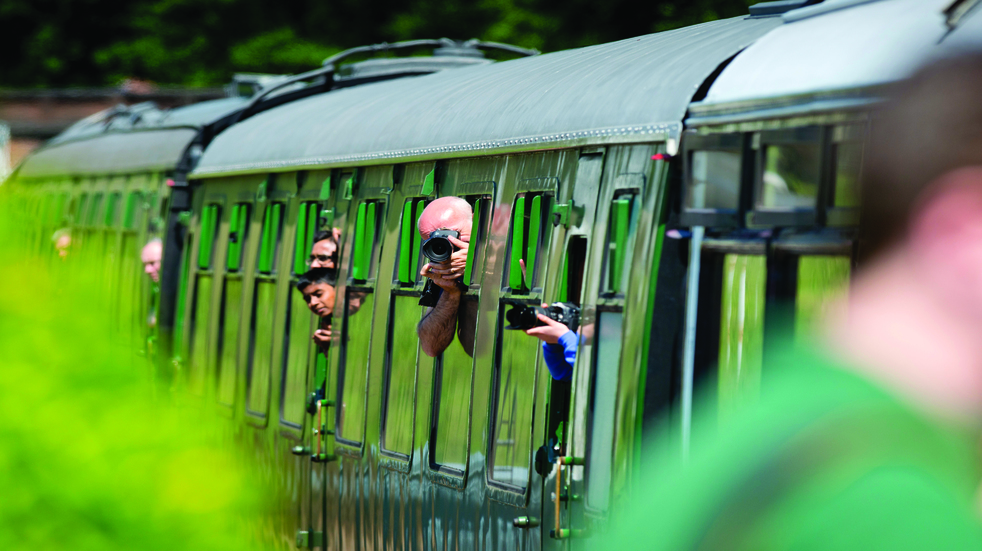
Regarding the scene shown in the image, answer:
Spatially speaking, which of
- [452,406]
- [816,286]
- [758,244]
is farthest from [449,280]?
[816,286]

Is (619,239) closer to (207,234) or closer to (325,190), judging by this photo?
(325,190)

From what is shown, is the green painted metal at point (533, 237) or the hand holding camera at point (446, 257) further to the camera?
the hand holding camera at point (446, 257)

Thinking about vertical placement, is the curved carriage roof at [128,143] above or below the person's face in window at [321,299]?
above

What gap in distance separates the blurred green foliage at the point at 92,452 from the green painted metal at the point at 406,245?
17.7ft

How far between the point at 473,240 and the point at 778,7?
6.17ft

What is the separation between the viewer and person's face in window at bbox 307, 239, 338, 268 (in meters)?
8.36

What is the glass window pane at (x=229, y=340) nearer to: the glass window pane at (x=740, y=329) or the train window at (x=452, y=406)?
the train window at (x=452, y=406)

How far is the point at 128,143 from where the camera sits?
1520 centimetres

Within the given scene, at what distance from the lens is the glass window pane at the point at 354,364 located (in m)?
7.70

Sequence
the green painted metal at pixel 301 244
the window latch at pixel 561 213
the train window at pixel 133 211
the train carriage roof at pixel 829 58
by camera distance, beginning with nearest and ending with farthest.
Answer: the train carriage roof at pixel 829 58, the window latch at pixel 561 213, the green painted metal at pixel 301 244, the train window at pixel 133 211

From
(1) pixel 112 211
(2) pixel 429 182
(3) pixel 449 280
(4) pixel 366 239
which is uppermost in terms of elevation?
(1) pixel 112 211

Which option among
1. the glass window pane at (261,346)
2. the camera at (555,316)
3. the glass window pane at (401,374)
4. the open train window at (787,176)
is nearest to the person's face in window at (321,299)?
the glass window pane at (261,346)

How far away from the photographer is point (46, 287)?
172cm

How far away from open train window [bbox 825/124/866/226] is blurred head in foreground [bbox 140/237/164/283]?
31.4ft
